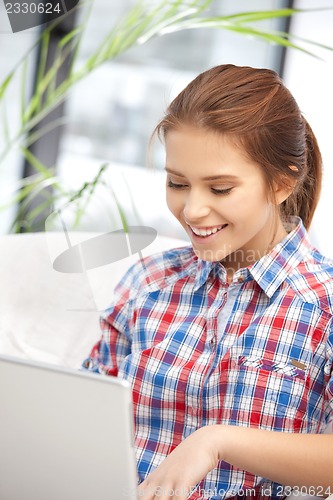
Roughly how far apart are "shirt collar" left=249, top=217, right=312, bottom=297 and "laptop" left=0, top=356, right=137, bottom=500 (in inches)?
18.9

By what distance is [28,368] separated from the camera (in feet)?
2.51

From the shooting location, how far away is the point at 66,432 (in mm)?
766

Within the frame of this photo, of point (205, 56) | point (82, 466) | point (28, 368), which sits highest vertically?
point (205, 56)

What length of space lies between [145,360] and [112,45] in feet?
3.19

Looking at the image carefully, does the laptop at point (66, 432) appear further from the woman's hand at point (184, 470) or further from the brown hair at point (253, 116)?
the brown hair at point (253, 116)

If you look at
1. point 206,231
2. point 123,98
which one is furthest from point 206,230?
point 123,98

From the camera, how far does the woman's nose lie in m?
1.10

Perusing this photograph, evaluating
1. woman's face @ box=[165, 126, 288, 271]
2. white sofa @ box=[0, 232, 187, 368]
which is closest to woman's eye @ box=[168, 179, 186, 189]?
woman's face @ box=[165, 126, 288, 271]

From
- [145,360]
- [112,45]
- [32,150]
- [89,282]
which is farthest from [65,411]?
[32,150]

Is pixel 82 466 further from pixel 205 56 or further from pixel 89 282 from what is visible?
pixel 205 56

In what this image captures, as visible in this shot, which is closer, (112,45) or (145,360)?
(145,360)

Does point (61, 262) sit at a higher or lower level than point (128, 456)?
higher

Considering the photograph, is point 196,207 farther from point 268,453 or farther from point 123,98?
point 123,98

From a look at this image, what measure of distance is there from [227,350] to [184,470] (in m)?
0.30
